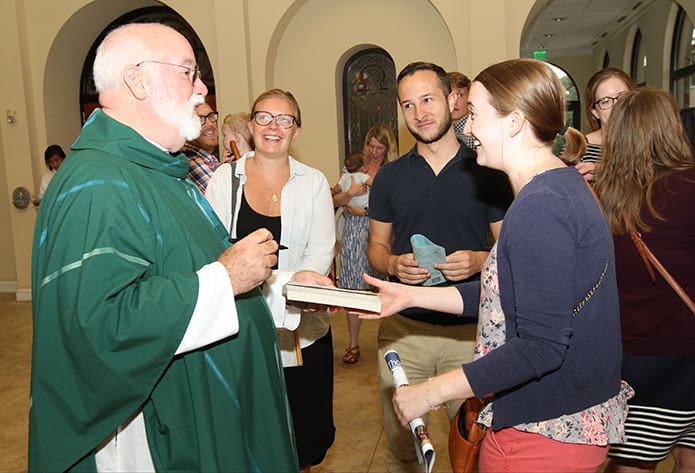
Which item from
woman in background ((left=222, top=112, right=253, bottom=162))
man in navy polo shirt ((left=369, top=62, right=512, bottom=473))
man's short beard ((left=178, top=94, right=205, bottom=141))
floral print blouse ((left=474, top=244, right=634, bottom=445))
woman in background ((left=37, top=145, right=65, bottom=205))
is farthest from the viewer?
woman in background ((left=37, top=145, right=65, bottom=205))

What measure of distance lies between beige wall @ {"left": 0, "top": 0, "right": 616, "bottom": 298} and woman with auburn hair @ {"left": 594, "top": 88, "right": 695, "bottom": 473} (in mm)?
4916

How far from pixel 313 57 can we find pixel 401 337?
5.94 metres

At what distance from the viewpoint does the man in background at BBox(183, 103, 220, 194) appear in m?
3.22

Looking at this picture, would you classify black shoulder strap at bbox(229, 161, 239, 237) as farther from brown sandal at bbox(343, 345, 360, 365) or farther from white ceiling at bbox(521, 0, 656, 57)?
white ceiling at bbox(521, 0, 656, 57)

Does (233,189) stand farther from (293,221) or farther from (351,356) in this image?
(351,356)

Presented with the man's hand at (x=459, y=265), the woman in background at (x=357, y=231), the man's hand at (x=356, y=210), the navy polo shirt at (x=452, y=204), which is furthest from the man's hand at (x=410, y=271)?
the man's hand at (x=356, y=210)

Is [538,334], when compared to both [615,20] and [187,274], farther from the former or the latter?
[615,20]

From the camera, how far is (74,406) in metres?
1.34

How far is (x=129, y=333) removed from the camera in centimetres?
129

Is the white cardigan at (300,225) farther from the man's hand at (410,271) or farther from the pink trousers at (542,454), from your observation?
the pink trousers at (542,454)

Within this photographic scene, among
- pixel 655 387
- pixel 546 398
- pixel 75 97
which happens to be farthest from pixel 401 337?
pixel 75 97

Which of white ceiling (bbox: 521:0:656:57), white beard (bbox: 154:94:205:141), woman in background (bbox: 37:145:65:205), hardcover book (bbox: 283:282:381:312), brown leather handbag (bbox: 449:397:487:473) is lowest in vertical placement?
brown leather handbag (bbox: 449:397:487:473)

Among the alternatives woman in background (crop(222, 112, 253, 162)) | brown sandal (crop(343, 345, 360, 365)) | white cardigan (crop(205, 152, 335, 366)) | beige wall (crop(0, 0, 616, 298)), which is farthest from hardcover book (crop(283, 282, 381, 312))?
→ beige wall (crop(0, 0, 616, 298))

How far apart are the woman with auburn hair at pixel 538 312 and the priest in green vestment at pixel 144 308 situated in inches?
17.1
